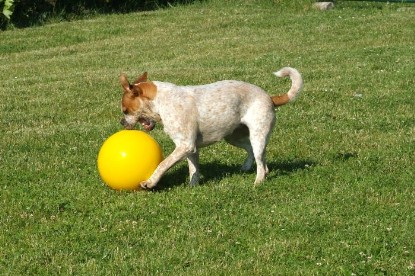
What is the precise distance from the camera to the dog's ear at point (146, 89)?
812cm

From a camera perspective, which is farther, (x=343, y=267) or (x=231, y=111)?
(x=231, y=111)

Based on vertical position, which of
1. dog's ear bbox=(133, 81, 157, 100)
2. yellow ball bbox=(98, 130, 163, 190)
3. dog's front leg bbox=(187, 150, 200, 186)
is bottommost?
dog's front leg bbox=(187, 150, 200, 186)

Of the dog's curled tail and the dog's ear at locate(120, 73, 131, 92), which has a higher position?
the dog's ear at locate(120, 73, 131, 92)

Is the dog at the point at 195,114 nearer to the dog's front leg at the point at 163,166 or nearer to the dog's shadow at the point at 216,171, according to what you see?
the dog's front leg at the point at 163,166

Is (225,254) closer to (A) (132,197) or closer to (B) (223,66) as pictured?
(A) (132,197)

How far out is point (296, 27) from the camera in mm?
20734

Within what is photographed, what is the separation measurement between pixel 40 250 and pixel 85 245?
13.6 inches

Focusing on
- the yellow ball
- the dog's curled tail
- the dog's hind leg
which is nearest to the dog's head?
the yellow ball

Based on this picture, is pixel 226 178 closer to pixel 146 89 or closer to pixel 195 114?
pixel 195 114

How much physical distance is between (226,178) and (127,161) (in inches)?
44.3

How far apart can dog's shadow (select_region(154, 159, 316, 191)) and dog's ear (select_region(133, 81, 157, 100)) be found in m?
0.91

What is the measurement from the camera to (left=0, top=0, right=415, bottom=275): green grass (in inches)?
251

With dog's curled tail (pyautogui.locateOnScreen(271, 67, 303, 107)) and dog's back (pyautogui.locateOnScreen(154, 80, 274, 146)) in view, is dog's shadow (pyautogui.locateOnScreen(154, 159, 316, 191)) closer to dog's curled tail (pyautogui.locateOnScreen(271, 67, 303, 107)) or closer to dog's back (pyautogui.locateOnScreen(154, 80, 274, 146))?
dog's back (pyautogui.locateOnScreen(154, 80, 274, 146))

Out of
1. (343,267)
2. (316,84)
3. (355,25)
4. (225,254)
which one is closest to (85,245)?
(225,254)
